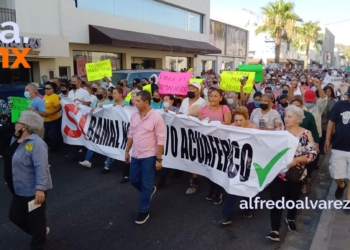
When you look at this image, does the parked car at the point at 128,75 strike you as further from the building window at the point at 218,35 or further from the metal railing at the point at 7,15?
the building window at the point at 218,35

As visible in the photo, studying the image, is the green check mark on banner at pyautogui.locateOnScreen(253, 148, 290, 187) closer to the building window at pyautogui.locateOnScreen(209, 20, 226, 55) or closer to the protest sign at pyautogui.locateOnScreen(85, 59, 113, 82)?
the protest sign at pyautogui.locateOnScreen(85, 59, 113, 82)

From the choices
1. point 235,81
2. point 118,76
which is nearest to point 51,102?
point 235,81

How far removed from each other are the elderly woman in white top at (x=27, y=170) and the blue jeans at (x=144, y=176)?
50.1 inches

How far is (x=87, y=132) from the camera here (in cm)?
699

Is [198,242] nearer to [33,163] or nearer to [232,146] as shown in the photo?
[232,146]

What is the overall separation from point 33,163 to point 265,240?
278 centimetres

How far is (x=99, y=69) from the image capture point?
9102 millimetres

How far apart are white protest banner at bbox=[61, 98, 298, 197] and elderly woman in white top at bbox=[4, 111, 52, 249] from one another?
7.48 feet

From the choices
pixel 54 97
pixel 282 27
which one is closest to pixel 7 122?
pixel 54 97

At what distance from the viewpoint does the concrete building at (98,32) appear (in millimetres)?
14165

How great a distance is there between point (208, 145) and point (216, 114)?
476mm

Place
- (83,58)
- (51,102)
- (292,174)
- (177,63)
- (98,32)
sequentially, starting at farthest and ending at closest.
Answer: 1. (177,63)
2. (83,58)
3. (98,32)
4. (51,102)
5. (292,174)

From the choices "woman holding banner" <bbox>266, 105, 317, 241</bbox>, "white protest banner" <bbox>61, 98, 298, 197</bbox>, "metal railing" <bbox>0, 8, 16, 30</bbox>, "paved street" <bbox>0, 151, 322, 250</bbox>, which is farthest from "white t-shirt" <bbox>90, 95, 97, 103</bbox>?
"metal railing" <bbox>0, 8, 16, 30</bbox>

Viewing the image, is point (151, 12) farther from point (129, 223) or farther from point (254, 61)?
point (254, 61)
